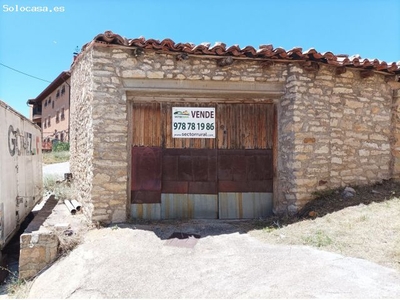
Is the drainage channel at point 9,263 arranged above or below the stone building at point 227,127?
below

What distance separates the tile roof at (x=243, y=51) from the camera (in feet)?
17.3

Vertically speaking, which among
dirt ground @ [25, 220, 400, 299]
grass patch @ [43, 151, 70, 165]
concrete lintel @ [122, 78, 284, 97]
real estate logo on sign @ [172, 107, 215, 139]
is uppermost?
concrete lintel @ [122, 78, 284, 97]

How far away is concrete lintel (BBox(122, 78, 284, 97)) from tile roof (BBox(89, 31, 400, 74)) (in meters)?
0.55

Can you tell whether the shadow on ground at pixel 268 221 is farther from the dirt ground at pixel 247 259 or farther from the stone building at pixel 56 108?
the stone building at pixel 56 108

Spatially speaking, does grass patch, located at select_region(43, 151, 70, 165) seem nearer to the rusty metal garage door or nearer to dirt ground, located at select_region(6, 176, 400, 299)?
the rusty metal garage door

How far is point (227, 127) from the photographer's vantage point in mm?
6160

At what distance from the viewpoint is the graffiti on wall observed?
5399mm

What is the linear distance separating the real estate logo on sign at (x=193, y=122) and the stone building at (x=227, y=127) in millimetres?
21

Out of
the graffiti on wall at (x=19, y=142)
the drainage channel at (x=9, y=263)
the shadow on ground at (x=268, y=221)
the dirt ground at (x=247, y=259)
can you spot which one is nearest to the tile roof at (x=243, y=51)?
the graffiti on wall at (x=19, y=142)

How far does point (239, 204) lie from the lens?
621 centimetres

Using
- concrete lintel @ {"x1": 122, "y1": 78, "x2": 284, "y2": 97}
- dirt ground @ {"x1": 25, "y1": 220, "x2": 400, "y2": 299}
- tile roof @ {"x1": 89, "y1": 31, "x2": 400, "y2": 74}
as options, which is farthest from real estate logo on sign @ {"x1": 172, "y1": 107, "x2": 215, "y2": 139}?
dirt ground @ {"x1": 25, "y1": 220, "x2": 400, "y2": 299}

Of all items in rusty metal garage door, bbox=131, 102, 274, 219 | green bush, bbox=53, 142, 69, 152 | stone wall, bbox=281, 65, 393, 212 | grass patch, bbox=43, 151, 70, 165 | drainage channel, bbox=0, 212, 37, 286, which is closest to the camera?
drainage channel, bbox=0, 212, 37, 286

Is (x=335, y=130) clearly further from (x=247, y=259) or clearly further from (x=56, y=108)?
(x=56, y=108)

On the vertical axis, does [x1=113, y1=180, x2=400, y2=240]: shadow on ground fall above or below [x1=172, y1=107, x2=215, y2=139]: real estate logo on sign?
below
